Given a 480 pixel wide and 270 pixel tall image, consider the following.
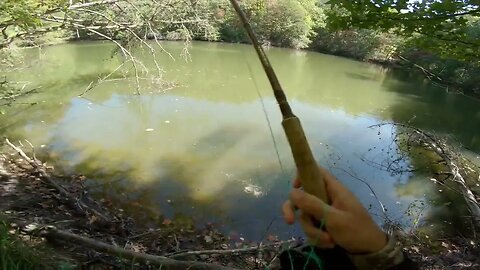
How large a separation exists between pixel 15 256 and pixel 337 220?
91.1 inches

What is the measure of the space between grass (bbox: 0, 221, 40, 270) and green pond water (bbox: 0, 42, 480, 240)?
1.68 meters

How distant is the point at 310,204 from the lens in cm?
82

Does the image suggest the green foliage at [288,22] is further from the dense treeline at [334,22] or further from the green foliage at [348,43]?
the dense treeline at [334,22]

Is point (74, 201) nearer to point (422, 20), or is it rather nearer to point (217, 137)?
point (217, 137)

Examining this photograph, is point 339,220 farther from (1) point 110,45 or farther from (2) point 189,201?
(1) point 110,45

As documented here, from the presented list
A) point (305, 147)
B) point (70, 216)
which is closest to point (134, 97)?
point (70, 216)

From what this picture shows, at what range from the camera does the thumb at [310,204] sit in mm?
822

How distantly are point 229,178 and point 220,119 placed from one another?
12.6 feet

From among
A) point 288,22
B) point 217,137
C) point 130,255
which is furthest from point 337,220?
point 288,22

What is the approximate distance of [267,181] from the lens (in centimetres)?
740

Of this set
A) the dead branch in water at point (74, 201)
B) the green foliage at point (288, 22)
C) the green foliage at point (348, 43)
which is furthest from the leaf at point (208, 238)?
the green foliage at point (288, 22)

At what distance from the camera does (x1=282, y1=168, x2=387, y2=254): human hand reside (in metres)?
0.83

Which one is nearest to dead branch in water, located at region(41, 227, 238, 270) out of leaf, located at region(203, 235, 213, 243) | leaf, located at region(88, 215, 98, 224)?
leaf, located at region(88, 215, 98, 224)

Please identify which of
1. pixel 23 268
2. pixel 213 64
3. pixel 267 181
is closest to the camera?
pixel 23 268
